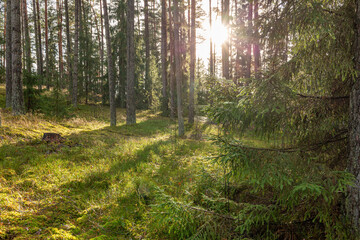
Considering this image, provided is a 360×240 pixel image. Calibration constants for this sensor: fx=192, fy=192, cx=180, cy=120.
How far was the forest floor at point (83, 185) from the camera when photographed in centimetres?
307

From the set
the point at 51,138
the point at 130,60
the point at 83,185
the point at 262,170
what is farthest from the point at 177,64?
the point at 262,170

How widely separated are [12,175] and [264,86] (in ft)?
17.9

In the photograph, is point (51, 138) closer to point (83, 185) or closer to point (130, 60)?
point (83, 185)

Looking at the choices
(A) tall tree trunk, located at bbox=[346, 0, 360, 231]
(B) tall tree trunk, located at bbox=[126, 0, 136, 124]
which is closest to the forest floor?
(A) tall tree trunk, located at bbox=[346, 0, 360, 231]

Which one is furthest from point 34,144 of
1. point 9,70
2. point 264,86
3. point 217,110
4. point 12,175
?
point 9,70

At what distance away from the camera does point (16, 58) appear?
8.10 metres

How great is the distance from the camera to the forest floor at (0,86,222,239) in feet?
10.1

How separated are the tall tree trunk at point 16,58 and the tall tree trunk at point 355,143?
35.5ft

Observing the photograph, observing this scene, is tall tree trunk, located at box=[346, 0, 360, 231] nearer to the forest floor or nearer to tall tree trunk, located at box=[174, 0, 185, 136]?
the forest floor

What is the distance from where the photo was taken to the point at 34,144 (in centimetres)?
626

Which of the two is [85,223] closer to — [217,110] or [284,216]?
[217,110]

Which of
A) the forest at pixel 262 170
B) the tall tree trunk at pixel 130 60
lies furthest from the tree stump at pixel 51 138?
the tall tree trunk at pixel 130 60

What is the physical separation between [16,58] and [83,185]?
716 cm

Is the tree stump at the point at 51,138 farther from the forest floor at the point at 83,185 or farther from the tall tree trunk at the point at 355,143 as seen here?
Answer: the tall tree trunk at the point at 355,143
